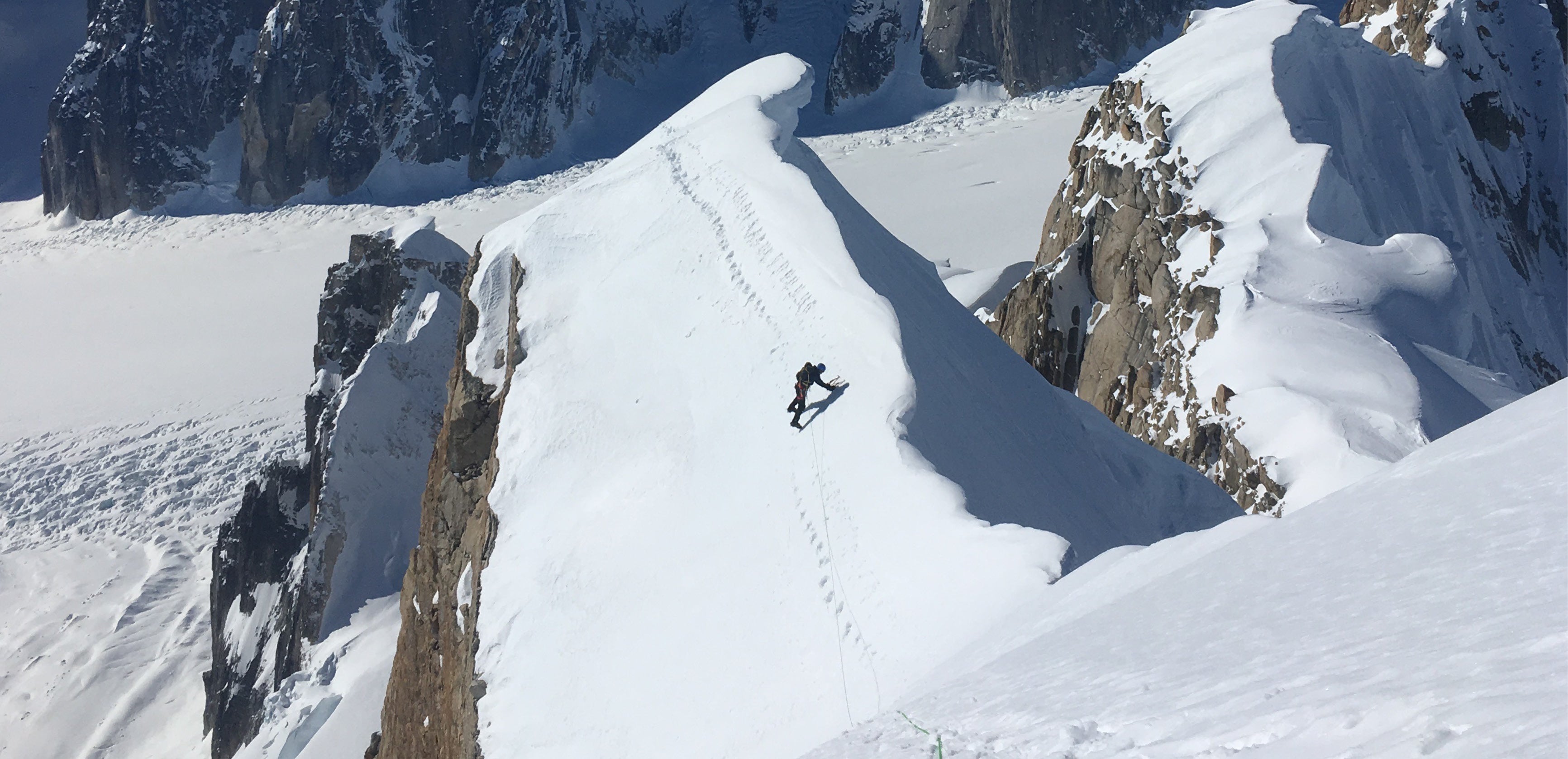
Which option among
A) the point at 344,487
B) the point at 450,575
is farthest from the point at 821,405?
the point at 344,487

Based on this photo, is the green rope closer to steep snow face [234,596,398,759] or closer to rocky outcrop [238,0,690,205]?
steep snow face [234,596,398,759]

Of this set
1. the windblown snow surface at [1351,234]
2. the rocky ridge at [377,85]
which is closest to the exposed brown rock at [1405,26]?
the windblown snow surface at [1351,234]

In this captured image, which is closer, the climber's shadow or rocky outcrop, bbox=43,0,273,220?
the climber's shadow

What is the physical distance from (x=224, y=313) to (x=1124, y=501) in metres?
52.8

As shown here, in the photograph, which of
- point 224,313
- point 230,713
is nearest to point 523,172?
point 224,313

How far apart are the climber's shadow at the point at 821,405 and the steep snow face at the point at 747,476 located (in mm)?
38

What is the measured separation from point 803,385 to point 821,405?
28.1 inches

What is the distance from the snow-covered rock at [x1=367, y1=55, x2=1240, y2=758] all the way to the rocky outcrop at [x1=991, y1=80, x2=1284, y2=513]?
276 centimetres

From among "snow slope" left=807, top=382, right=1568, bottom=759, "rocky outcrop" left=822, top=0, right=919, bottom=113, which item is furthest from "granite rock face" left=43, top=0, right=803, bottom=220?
"snow slope" left=807, top=382, right=1568, bottom=759

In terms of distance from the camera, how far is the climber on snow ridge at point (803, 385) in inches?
519

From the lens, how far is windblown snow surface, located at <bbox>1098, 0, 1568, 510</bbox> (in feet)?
56.4

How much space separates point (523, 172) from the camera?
72562 millimetres

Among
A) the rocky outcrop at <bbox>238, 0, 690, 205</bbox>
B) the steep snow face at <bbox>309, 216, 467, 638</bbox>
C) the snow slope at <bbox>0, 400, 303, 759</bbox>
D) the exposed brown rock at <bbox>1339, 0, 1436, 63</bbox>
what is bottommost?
the snow slope at <bbox>0, 400, 303, 759</bbox>

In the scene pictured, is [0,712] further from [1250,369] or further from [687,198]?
[1250,369]
